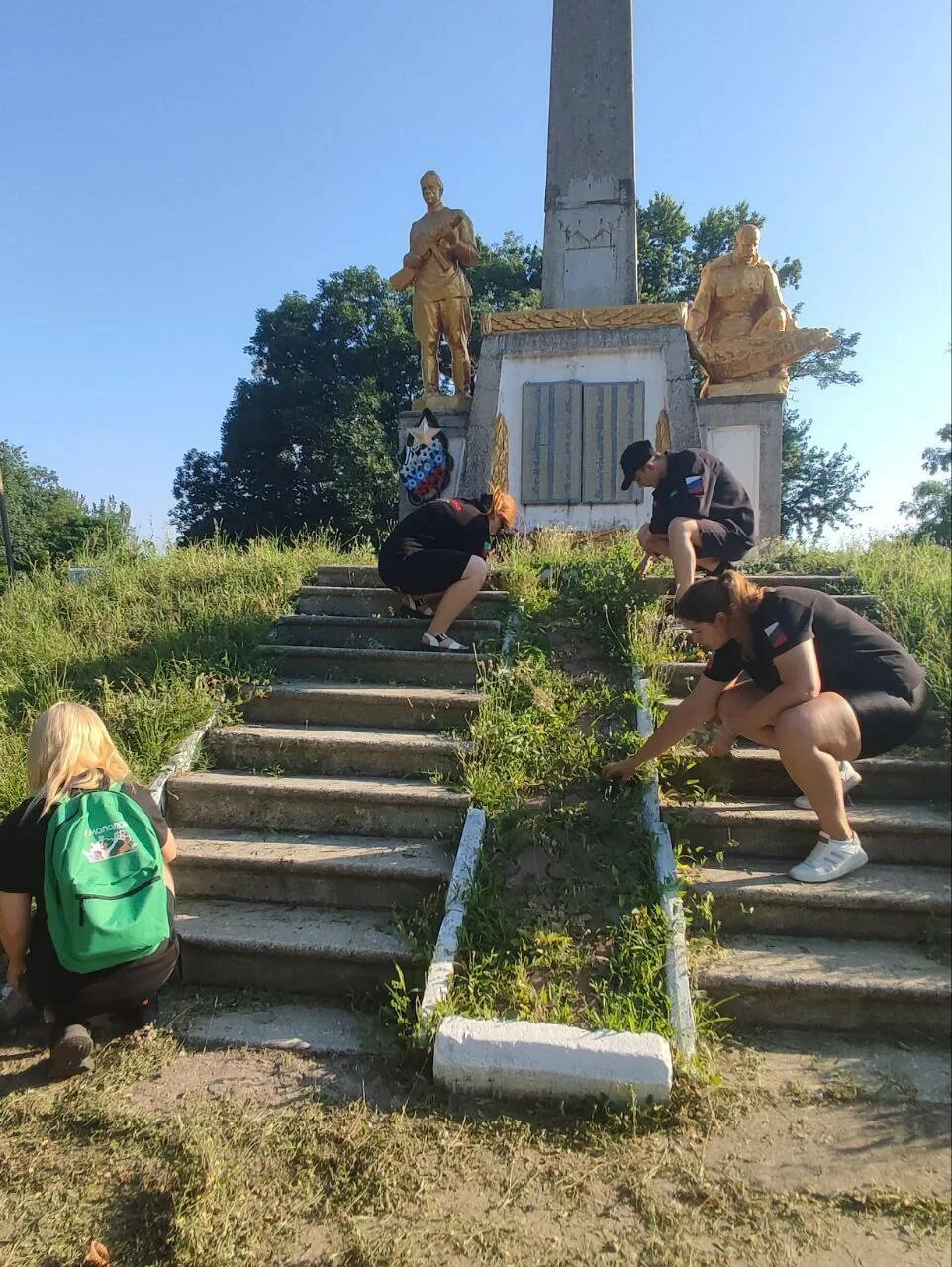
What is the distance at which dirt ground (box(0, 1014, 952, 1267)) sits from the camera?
2.12 metres

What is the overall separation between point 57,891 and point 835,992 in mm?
2691

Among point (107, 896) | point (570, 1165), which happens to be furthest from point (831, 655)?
point (107, 896)

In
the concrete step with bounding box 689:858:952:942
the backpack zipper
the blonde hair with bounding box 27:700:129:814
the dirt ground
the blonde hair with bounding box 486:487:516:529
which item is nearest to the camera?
the dirt ground

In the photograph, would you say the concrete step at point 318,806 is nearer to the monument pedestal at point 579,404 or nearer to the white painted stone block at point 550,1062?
the white painted stone block at point 550,1062

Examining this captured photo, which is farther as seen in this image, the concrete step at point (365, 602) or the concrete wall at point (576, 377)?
the concrete wall at point (576, 377)

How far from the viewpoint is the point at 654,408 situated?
25.8 feet

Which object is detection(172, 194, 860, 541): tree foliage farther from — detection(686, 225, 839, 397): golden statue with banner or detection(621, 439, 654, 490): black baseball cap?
detection(621, 439, 654, 490): black baseball cap

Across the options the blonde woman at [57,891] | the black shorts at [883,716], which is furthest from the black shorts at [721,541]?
the blonde woman at [57,891]

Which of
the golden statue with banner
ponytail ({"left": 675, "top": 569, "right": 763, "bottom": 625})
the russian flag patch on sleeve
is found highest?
the golden statue with banner

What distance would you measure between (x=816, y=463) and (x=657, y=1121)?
27.6 metres

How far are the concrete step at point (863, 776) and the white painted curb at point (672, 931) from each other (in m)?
0.37

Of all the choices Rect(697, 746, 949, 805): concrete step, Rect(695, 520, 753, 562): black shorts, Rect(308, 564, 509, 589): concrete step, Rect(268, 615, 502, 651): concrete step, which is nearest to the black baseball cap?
Rect(695, 520, 753, 562): black shorts

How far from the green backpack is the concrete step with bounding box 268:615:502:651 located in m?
2.74

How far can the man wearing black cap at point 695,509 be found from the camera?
5027mm
